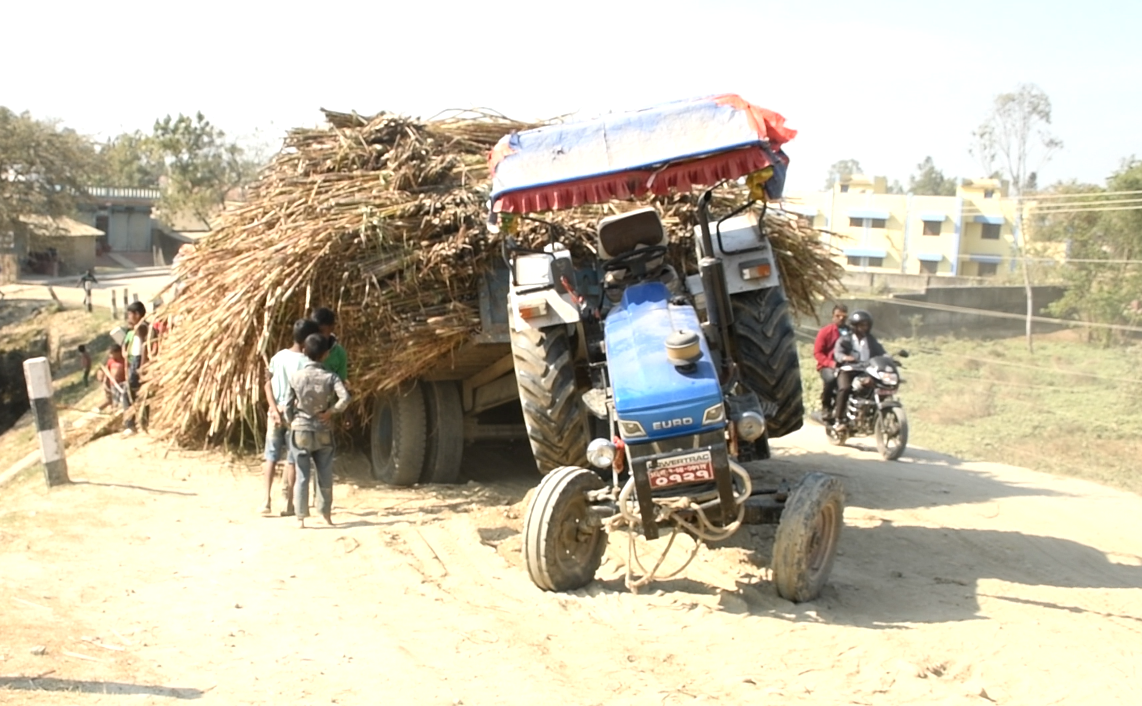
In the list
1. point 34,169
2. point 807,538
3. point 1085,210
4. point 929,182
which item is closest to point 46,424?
point 807,538

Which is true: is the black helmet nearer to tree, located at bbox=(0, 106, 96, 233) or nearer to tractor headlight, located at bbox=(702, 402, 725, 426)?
tractor headlight, located at bbox=(702, 402, 725, 426)

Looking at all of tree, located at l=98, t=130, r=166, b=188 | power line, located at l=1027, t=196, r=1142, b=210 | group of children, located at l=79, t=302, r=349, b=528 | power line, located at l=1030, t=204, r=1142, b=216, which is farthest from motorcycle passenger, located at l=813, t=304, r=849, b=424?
tree, located at l=98, t=130, r=166, b=188

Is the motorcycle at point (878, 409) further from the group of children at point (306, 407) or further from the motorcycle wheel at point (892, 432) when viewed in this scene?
the group of children at point (306, 407)

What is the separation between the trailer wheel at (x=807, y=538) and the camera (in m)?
6.12

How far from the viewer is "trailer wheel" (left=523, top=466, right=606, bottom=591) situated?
6.25 m

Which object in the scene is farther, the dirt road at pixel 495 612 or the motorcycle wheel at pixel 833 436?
the motorcycle wheel at pixel 833 436

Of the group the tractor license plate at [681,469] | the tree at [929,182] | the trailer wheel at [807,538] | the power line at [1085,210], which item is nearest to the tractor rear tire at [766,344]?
the trailer wheel at [807,538]

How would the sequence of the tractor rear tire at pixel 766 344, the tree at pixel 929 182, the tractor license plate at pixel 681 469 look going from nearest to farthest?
the tractor license plate at pixel 681 469
the tractor rear tire at pixel 766 344
the tree at pixel 929 182

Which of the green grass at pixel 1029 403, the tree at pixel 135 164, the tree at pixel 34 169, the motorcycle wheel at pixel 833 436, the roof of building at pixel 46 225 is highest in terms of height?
the tree at pixel 135 164

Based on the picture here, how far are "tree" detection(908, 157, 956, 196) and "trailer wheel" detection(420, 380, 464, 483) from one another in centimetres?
7769

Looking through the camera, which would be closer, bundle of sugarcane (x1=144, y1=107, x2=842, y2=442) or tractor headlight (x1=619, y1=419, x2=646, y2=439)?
tractor headlight (x1=619, y1=419, x2=646, y2=439)

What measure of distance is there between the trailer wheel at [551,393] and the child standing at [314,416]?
159 cm

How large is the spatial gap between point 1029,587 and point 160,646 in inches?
197

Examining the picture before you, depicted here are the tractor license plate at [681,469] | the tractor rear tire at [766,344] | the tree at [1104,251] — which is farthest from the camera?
the tree at [1104,251]
